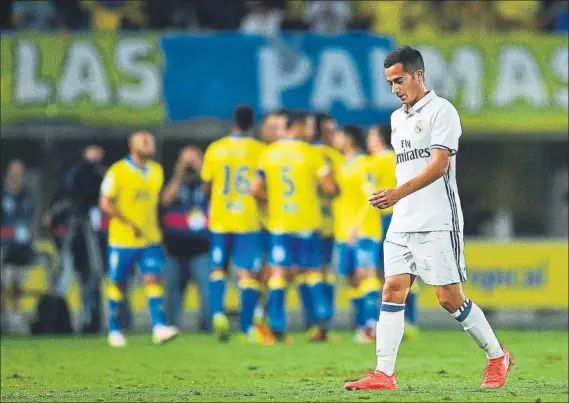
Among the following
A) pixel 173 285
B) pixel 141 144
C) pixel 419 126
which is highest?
pixel 141 144

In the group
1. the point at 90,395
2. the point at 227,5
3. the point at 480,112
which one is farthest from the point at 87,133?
the point at 90,395

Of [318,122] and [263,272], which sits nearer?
[318,122]

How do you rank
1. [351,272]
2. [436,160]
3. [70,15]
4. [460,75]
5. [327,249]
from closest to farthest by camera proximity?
[436,160], [351,272], [327,249], [460,75], [70,15]

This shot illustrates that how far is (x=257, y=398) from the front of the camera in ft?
27.6

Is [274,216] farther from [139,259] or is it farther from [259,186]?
[139,259]

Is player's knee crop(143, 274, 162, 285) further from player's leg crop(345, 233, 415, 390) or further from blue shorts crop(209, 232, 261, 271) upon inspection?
player's leg crop(345, 233, 415, 390)

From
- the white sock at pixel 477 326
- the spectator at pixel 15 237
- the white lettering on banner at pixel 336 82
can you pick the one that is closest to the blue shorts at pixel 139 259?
the spectator at pixel 15 237

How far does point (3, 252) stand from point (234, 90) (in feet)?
10.8

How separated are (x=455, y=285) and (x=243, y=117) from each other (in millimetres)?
5793

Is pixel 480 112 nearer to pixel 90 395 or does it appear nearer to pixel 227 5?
pixel 227 5

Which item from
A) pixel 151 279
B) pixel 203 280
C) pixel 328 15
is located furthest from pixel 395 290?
pixel 328 15

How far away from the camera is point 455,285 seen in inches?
337

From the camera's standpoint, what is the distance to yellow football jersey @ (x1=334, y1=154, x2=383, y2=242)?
46.0 feet

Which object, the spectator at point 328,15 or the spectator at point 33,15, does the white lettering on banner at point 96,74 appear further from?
the spectator at point 328,15
